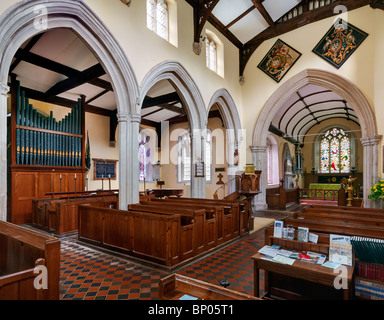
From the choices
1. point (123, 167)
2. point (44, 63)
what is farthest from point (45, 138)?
point (123, 167)

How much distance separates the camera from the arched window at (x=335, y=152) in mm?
17172

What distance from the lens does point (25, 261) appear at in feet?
7.75

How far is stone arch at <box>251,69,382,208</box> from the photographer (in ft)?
25.3

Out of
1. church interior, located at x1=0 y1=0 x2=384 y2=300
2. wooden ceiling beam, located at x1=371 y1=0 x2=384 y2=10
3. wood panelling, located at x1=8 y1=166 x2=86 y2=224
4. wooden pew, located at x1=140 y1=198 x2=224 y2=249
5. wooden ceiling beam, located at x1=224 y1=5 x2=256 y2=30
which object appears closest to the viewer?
church interior, located at x1=0 y1=0 x2=384 y2=300

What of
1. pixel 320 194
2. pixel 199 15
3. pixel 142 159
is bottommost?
pixel 320 194

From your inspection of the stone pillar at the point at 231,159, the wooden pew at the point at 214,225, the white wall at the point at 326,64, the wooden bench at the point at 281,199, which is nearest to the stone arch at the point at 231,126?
the stone pillar at the point at 231,159

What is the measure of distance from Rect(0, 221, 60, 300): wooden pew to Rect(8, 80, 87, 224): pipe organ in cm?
487

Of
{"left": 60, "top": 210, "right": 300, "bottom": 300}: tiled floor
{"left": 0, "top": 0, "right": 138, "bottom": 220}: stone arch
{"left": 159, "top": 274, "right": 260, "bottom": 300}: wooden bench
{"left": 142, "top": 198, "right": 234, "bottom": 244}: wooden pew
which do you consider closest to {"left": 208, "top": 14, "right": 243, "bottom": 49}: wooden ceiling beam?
{"left": 0, "top": 0, "right": 138, "bottom": 220}: stone arch

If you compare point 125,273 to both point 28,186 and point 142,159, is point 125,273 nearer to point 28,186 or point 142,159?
point 28,186

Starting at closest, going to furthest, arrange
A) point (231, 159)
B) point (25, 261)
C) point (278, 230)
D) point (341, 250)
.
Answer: point (341, 250) → point (25, 261) → point (278, 230) → point (231, 159)

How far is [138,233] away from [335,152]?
691 inches

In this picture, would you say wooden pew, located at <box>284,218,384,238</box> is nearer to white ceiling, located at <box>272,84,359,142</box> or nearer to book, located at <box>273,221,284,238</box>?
book, located at <box>273,221,284,238</box>

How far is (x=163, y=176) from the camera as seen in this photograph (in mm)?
13914

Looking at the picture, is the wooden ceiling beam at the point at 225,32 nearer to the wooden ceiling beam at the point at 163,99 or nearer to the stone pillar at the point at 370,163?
the wooden ceiling beam at the point at 163,99
